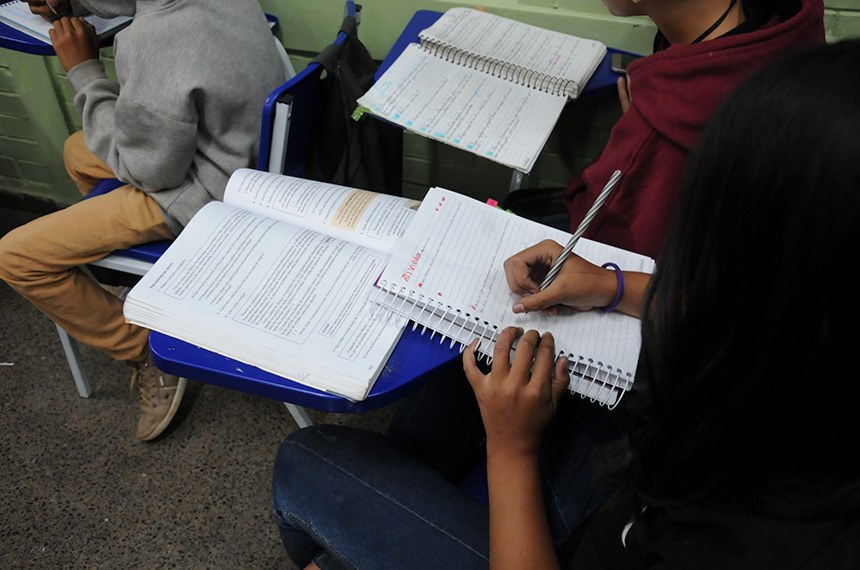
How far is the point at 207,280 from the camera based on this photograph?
2.66ft

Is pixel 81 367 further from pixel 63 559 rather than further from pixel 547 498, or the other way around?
pixel 547 498

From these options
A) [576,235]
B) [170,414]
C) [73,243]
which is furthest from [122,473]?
[576,235]

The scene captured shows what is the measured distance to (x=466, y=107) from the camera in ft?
4.19

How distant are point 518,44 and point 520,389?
39.2 inches

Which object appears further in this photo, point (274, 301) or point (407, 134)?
point (407, 134)

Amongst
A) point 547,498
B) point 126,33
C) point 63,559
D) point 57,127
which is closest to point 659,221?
point 547,498

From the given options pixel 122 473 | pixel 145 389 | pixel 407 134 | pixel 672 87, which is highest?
pixel 672 87

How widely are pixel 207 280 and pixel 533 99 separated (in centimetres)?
80

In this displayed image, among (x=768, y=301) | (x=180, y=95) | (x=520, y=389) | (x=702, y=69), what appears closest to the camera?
(x=768, y=301)

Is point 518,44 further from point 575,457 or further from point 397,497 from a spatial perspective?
point 397,497

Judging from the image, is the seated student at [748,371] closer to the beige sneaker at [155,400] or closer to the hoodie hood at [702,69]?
the hoodie hood at [702,69]

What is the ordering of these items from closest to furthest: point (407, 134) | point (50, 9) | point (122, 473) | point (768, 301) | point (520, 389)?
point (768, 301)
point (520, 389)
point (50, 9)
point (122, 473)
point (407, 134)

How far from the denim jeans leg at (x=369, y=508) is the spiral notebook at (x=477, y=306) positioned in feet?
0.65

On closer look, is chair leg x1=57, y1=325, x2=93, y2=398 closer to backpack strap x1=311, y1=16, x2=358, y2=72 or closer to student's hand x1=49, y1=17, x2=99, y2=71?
student's hand x1=49, y1=17, x2=99, y2=71
